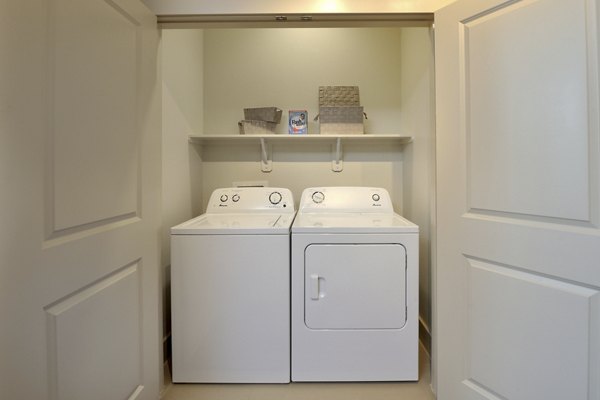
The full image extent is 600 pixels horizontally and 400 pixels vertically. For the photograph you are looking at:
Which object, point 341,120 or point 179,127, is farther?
point 341,120

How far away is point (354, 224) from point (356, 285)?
12.6 inches

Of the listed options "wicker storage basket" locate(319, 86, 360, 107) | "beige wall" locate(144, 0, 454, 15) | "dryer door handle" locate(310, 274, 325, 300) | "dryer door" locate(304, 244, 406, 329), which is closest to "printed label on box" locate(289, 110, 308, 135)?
"wicker storage basket" locate(319, 86, 360, 107)

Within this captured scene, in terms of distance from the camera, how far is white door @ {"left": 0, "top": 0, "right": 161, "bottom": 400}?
69 centimetres

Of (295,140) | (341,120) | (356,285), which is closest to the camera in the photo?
(356,285)

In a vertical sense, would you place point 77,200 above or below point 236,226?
above

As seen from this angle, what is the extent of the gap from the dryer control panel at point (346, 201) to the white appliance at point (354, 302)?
53 centimetres

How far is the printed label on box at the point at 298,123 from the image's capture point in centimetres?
236

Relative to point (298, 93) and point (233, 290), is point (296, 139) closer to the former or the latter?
point (298, 93)

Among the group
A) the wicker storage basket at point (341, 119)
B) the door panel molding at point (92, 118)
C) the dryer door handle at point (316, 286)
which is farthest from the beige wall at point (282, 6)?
the dryer door handle at point (316, 286)

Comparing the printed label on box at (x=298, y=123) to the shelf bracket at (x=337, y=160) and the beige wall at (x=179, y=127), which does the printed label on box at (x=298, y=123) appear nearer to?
the shelf bracket at (x=337, y=160)

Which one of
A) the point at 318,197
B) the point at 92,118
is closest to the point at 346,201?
the point at 318,197

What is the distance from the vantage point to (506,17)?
108 centimetres

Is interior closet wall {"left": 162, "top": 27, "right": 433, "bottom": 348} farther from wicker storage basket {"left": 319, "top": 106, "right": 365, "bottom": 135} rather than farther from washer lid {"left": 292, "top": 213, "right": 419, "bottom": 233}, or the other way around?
washer lid {"left": 292, "top": 213, "right": 419, "bottom": 233}

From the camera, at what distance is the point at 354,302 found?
1.53m
